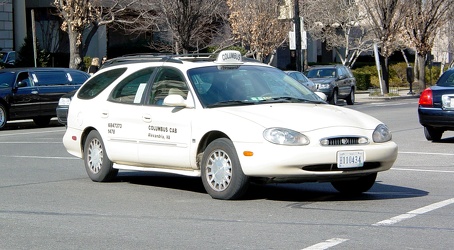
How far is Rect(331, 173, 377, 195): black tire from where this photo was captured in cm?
1001

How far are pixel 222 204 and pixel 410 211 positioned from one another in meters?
2.00

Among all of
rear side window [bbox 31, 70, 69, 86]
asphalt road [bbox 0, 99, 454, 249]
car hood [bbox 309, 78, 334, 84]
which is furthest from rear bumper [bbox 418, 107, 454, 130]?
car hood [bbox 309, 78, 334, 84]

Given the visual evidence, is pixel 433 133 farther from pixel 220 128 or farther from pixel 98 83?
pixel 220 128

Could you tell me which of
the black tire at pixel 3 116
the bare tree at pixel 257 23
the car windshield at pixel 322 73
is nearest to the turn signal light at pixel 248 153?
the black tire at pixel 3 116

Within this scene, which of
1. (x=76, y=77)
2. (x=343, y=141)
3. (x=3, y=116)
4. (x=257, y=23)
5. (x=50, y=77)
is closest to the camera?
(x=343, y=141)

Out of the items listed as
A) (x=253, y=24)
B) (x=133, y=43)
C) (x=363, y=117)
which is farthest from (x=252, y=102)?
(x=133, y=43)

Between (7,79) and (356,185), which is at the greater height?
(7,79)

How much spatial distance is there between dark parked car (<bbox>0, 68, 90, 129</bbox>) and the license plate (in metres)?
→ 16.7

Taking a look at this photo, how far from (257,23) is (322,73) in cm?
612

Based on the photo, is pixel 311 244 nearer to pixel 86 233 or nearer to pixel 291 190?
pixel 86 233

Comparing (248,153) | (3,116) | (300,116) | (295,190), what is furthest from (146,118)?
A: (3,116)

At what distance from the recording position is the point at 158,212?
29.5ft

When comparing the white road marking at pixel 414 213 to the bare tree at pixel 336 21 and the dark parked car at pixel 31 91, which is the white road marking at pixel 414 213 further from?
the bare tree at pixel 336 21

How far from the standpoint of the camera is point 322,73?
1462 inches
